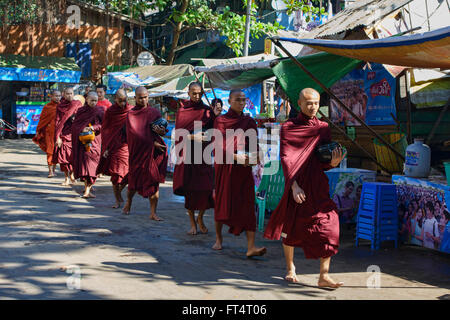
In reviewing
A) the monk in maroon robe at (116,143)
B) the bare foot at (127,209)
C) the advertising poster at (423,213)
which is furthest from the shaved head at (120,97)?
the advertising poster at (423,213)

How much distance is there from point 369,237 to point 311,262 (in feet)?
3.18

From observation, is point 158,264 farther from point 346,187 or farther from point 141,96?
point 141,96

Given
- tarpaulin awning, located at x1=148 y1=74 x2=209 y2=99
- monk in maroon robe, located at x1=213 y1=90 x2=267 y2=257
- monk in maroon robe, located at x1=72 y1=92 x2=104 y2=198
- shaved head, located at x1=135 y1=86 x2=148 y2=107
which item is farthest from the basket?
tarpaulin awning, located at x1=148 y1=74 x2=209 y2=99

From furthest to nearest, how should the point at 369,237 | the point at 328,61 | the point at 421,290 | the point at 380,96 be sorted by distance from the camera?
the point at 380,96, the point at 328,61, the point at 369,237, the point at 421,290

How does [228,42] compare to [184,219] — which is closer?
[184,219]

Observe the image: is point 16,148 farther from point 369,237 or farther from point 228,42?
point 369,237

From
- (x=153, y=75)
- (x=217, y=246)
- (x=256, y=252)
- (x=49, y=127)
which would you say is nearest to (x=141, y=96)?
(x=217, y=246)

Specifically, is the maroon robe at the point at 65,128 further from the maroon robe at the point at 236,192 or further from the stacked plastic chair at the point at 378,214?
the stacked plastic chair at the point at 378,214

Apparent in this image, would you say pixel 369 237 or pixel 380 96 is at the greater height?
pixel 380 96

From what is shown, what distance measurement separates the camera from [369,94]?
7898mm

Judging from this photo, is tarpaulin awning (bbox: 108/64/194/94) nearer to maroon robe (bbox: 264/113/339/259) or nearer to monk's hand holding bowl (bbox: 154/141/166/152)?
monk's hand holding bowl (bbox: 154/141/166/152)

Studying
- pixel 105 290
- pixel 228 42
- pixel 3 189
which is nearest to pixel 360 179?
pixel 105 290
